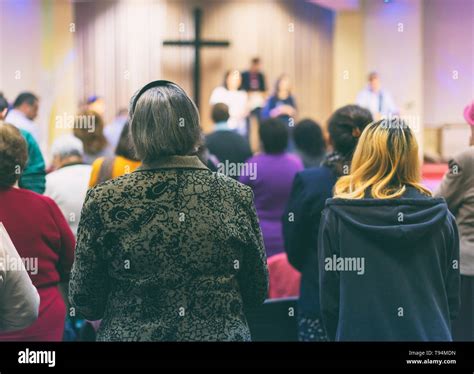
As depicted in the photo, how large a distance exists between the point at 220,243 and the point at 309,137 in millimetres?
2679

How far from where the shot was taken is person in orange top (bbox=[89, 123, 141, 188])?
4.75 m

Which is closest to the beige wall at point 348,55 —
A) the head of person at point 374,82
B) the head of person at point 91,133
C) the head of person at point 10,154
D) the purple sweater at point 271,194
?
the head of person at point 374,82

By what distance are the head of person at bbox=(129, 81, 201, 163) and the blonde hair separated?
647 mm

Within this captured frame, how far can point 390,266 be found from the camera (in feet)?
10.3

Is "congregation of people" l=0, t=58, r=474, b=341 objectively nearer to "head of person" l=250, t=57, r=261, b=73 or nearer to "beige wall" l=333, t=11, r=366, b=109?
"head of person" l=250, t=57, r=261, b=73

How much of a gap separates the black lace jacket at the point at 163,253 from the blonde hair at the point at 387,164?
0.54 meters

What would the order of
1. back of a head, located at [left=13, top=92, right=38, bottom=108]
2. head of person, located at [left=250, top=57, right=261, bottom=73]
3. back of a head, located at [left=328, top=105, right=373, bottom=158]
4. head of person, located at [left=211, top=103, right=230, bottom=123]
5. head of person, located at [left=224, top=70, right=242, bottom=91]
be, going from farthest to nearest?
head of person, located at [left=250, top=57, right=261, bottom=73], head of person, located at [left=224, top=70, right=242, bottom=91], head of person, located at [left=211, top=103, right=230, bottom=123], back of a head, located at [left=13, top=92, right=38, bottom=108], back of a head, located at [left=328, top=105, right=373, bottom=158]

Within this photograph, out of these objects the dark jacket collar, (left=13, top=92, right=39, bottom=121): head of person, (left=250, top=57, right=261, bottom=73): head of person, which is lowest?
the dark jacket collar

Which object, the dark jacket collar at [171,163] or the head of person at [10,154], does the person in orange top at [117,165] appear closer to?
the head of person at [10,154]

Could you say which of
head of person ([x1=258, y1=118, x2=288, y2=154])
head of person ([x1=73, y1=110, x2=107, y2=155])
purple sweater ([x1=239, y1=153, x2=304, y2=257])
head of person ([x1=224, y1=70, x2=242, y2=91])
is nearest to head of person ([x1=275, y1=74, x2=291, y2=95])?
head of person ([x1=224, y1=70, x2=242, y2=91])

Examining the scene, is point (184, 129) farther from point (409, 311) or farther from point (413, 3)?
point (413, 3)

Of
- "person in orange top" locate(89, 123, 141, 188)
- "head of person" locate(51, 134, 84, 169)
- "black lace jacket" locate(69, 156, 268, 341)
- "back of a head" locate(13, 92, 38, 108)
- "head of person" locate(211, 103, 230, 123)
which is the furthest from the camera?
"head of person" locate(211, 103, 230, 123)

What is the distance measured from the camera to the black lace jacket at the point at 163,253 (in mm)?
2750
